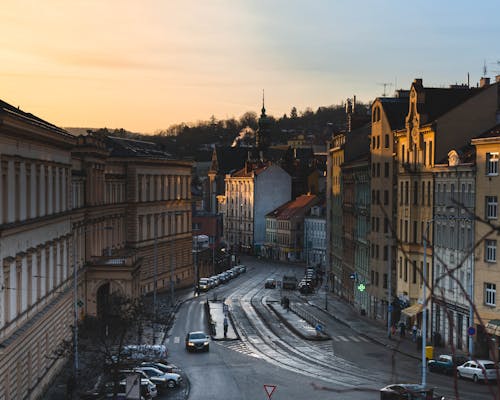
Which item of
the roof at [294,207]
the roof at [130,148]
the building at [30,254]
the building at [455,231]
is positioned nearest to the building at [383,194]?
the building at [455,231]

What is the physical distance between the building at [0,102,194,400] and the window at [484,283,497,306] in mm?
22282

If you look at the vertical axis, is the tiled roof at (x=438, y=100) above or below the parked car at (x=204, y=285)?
above

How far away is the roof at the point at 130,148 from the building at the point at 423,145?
117 ft

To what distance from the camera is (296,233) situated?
153 m

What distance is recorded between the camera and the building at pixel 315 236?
143m

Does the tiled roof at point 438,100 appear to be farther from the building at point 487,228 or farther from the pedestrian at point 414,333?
the pedestrian at point 414,333

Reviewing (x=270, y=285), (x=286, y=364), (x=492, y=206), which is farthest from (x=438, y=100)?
(x=270, y=285)

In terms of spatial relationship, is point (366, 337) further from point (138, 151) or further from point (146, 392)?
point (138, 151)

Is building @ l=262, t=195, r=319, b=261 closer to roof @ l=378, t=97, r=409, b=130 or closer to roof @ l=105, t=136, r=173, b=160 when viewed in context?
roof @ l=105, t=136, r=173, b=160

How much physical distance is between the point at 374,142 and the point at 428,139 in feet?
46.4

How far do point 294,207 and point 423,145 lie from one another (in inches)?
3646

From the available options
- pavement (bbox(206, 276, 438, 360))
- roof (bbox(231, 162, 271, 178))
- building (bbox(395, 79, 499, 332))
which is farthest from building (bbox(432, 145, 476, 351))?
roof (bbox(231, 162, 271, 178))

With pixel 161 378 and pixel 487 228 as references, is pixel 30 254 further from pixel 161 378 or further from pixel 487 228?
pixel 487 228

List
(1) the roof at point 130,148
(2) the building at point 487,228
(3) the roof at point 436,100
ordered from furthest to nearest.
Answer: (1) the roof at point 130,148 → (3) the roof at point 436,100 → (2) the building at point 487,228
